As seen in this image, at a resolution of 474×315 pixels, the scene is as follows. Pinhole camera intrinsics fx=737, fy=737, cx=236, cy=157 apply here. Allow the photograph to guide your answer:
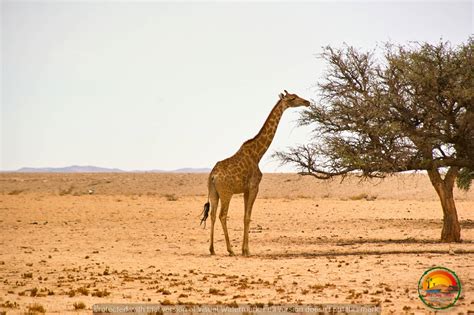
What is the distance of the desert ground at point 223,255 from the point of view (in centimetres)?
1416

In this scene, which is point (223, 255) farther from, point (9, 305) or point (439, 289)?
point (9, 305)

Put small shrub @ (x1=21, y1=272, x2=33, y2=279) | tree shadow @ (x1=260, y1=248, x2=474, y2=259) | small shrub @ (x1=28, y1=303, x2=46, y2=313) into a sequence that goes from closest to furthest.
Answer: small shrub @ (x1=28, y1=303, x2=46, y2=313), small shrub @ (x1=21, y1=272, x2=33, y2=279), tree shadow @ (x1=260, y1=248, x2=474, y2=259)

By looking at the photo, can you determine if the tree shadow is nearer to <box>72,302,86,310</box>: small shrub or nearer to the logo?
the logo

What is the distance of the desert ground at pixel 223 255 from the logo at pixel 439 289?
0.62 feet

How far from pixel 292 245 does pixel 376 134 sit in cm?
542

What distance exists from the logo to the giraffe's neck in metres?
6.82

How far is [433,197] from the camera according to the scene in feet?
165

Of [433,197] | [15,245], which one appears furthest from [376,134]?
[433,197]

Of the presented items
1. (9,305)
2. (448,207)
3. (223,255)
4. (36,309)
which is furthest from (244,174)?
(36,309)

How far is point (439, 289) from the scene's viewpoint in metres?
14.2

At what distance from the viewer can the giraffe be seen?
20859 millimetres

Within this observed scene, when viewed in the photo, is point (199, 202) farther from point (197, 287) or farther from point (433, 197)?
point (197, 287)

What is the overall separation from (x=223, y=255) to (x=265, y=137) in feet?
11.9

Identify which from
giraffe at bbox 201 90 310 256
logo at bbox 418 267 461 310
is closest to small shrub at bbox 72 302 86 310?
logo at bbox 418 267 461 310
